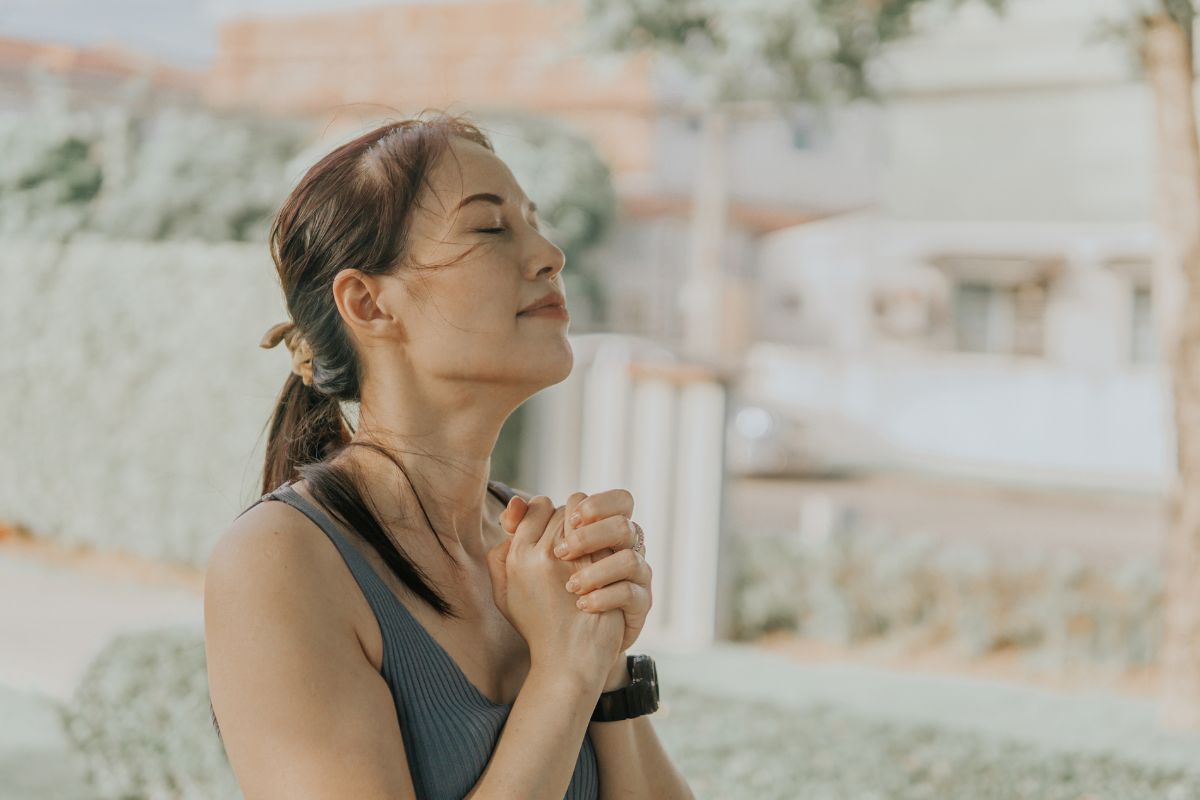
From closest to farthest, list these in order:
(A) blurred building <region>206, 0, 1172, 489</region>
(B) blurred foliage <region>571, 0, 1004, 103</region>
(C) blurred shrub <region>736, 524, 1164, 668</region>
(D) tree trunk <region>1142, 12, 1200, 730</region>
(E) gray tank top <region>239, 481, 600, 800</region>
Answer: (E) gray tank top <region>239, 481, 600, 800</region>
(D) tree trunk <region>1142, 12, 1200, 730</region>
(B) blurred foliage <region>571, 0, 1004, 103</region>
(C) blurred shrub <region>736, 524, 1164, 668</region>
(A) blurred building <region>206, 0, 1172, 489</region>

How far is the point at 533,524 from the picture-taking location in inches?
61.3

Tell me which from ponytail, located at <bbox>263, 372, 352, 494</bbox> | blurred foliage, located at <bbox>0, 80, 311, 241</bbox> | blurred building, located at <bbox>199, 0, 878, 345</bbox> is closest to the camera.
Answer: ponytail, located at <bbox>263, 372, 352, 494</bbox>

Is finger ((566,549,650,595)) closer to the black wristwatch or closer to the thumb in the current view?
the thumb

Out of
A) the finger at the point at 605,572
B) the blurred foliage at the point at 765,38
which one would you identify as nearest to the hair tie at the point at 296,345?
the finger at the point at 605,572

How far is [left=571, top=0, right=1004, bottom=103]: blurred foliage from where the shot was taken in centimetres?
629

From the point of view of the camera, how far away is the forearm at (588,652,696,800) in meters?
1.71

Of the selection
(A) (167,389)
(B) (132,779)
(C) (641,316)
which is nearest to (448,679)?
(B) (132,779)

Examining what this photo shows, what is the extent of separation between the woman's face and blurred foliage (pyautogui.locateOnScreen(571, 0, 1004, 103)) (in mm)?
4867

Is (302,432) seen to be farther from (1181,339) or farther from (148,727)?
(1181,339)

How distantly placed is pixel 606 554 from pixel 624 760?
337 millimetres

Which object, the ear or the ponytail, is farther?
the ponytail

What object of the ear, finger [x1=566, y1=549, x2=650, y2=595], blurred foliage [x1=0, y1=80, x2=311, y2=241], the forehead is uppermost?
blurred foliage [x1=0, y1=80, x2=311, y2=241]

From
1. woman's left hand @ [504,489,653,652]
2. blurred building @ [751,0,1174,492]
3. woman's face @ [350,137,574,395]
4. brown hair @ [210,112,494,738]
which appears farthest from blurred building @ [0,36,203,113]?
woman's left hand @ [504,489,653,652]

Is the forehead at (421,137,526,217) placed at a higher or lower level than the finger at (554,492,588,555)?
higher
